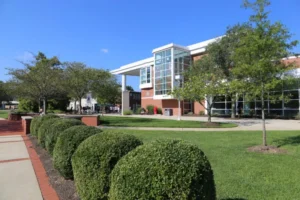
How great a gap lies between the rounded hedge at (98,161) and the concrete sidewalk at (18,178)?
4.58 feet

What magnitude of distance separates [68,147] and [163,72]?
33997mm

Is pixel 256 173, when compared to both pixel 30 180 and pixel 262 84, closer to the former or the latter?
pixel 262 84

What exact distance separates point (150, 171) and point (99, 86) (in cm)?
1980

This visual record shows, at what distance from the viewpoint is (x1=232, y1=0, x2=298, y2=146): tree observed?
800 cm

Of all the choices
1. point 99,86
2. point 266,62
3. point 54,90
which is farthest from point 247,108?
point 266,62

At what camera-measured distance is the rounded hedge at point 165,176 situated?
7.54 feet

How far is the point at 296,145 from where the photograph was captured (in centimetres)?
879

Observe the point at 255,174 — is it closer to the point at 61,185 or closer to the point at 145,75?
the point at 61,185

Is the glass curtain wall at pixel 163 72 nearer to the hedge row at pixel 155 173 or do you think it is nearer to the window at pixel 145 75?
the window at pixel 145 75

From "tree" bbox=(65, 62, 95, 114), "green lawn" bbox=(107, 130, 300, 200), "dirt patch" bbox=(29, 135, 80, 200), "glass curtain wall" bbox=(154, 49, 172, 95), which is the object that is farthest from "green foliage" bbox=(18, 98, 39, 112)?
"green lawn" bbox=(107, 130, 300, 200)

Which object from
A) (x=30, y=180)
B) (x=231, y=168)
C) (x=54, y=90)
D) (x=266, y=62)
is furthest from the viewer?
(x=54, y=90)

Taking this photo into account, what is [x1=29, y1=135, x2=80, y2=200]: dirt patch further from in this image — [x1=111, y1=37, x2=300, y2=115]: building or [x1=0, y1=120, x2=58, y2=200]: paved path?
[x1=111, y1=37, x2=300, y2=115]: building

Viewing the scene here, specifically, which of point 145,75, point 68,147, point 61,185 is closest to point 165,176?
point 68,147

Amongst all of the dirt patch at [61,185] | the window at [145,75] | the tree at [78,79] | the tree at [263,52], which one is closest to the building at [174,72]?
the window at [145,75]
